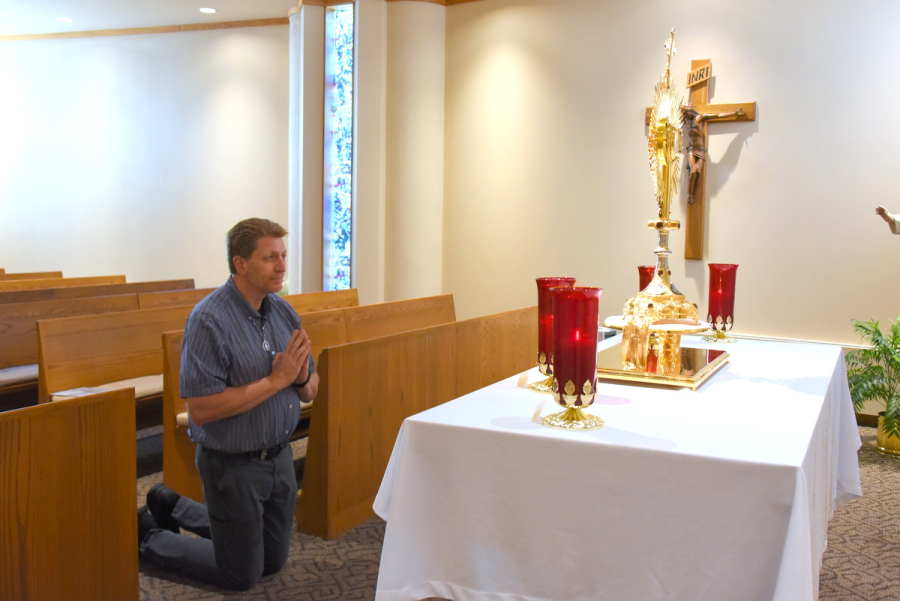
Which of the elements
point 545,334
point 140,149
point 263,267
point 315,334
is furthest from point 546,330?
point 140,149

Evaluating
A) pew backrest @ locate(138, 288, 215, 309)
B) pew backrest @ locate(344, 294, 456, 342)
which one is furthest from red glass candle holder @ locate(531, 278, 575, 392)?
pew backrest @ locate(138, 288, 215, 309)

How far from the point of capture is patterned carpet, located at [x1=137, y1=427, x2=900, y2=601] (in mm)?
2578

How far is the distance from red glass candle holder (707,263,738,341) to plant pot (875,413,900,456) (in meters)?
2.08

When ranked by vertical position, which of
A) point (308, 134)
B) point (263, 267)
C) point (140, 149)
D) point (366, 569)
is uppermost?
point (140, 149)

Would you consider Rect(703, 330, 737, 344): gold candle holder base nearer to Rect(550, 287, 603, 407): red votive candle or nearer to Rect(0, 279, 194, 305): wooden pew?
Rect(550, 287, 603, 407): red votive candle

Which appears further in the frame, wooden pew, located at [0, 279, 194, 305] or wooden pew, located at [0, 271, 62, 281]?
wooden pew, located at [0, 271, 62, 281]

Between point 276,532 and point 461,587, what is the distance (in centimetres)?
117

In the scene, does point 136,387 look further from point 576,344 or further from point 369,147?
point 369,147

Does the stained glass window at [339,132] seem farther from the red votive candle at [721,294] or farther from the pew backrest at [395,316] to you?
the red votive candle at [721,294]

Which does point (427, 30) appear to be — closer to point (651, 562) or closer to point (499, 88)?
point (499, 88)

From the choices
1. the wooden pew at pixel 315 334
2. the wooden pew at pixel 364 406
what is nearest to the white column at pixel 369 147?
the wooden pew at pixel 315 334

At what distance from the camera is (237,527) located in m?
2.47

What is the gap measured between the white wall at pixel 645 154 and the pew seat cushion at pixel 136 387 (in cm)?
301

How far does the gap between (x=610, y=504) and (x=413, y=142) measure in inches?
196
